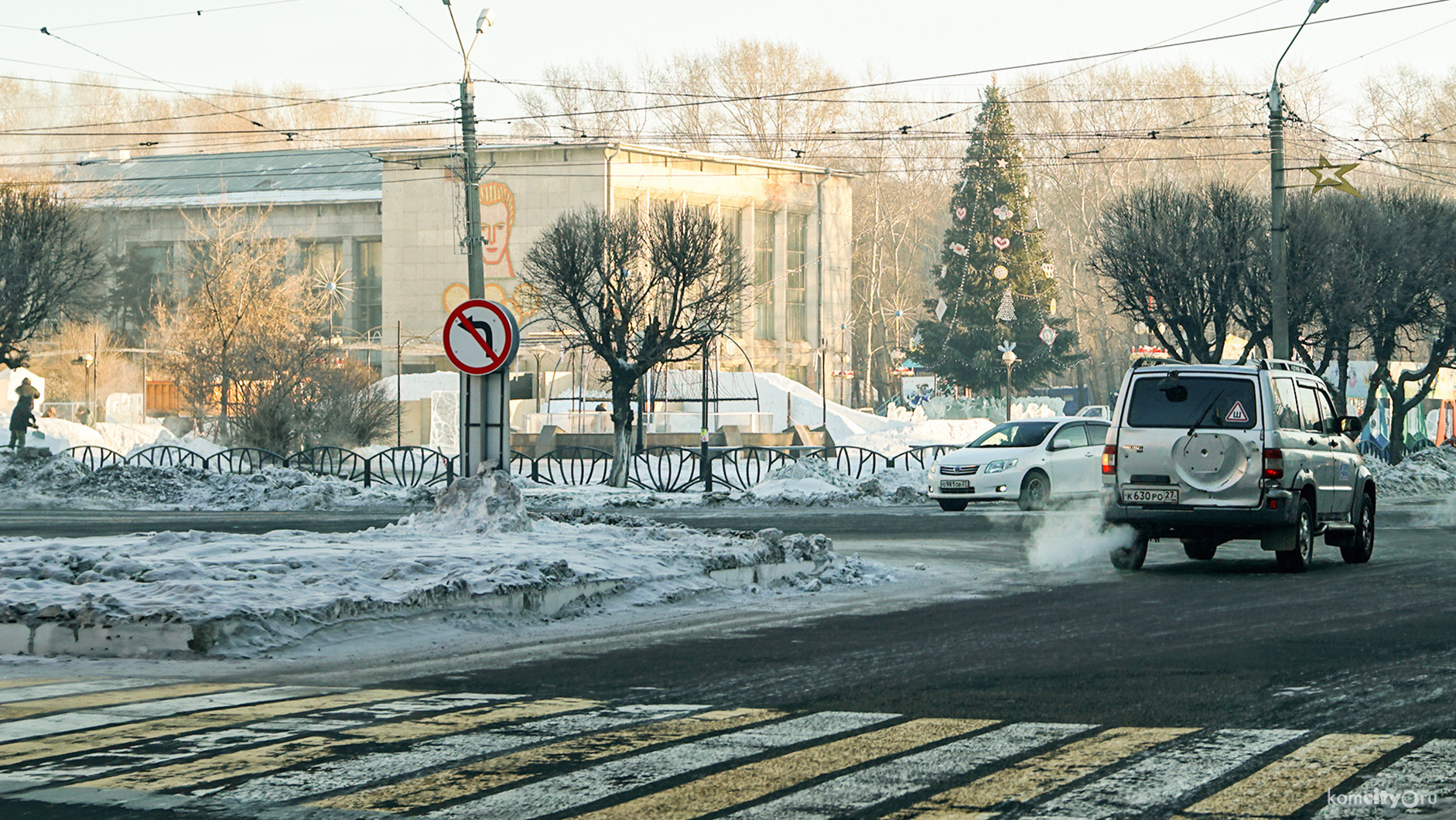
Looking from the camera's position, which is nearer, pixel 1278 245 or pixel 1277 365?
pixel 1277 365

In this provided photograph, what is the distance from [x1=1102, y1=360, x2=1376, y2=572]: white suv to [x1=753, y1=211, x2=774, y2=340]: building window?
199 feet

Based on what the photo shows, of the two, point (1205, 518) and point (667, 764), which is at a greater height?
point (1205, 518)

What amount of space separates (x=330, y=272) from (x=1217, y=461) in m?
67.1

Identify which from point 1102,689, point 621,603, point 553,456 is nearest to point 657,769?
point 1102,689

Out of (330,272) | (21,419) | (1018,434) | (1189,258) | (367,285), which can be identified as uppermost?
(330,272)

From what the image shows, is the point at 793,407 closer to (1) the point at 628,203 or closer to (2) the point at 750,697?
(1) the point at 628,203

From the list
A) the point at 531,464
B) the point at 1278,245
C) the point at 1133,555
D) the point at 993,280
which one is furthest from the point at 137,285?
the point at 1133,555

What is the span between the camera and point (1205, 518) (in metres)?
14.7

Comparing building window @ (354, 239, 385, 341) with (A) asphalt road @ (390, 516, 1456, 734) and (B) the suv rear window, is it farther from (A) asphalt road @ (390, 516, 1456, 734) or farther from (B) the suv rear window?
(A) asphalt road @ (390, 516, 1456, 734)

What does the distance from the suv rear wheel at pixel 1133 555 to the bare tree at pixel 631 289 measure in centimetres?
1653

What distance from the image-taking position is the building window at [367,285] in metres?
79.4

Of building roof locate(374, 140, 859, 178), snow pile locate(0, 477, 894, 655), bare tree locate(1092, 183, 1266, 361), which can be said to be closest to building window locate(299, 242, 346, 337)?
building roof locate(374, 140, 859, 178)

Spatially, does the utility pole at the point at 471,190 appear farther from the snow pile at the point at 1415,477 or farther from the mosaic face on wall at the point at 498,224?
the mosaic face on wall at the point at 498,224

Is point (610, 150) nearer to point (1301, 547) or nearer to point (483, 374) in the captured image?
point (483, 374)
